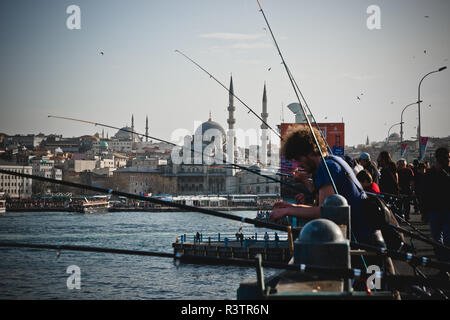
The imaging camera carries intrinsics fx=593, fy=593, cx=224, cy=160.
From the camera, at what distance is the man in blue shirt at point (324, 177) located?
2.88m

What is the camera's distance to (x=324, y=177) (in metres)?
2.87

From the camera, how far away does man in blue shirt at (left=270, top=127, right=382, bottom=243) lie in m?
2.88

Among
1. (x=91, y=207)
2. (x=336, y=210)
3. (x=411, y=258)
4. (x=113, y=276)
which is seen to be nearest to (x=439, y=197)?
(x=411, y=258)

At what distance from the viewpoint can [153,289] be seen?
800 inches

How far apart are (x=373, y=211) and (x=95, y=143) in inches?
5732

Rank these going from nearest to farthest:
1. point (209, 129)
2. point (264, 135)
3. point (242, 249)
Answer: point (242, 249)
point (264, 135)
point (209, 129)

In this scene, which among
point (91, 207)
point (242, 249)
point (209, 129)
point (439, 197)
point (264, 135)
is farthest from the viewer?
point (209, 129)

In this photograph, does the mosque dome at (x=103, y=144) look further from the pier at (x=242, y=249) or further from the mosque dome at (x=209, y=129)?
the pier at (x=242, y=249)

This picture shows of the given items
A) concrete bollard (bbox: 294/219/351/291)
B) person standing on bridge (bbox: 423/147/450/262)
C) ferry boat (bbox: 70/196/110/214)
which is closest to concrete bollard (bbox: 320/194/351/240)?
concrete bollard (bbox: 294/219/351/291)

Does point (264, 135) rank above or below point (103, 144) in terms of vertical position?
below

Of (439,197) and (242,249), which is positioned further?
(242,249)

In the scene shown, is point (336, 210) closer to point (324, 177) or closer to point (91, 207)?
point (324, 177)

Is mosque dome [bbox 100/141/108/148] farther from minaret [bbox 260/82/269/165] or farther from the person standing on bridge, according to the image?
the person standing on bridge
